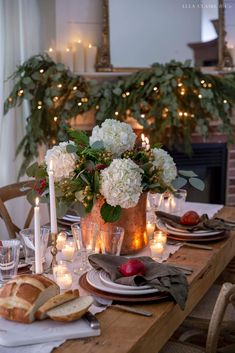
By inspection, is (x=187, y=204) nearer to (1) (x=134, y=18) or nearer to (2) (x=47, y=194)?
(2) (x=47, y=194)

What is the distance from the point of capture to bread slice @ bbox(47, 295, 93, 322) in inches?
47.0

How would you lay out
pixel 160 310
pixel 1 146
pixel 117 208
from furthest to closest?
pixel 1 146 < pixel 117 208 < pixel 160 310

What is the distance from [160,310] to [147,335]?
11 centimetres

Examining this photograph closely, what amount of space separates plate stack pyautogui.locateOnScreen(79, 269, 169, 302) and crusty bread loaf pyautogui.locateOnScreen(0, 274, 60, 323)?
141mm

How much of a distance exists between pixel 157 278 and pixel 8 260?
436 millimetres

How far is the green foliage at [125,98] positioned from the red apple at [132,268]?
2033mm

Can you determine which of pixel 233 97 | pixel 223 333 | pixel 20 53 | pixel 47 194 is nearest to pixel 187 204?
pixel 223 333

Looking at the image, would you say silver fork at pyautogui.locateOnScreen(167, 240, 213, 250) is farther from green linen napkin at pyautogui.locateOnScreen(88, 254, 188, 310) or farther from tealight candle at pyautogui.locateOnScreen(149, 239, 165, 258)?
green linen napkin at pyautogui.locateOnScreen(88, 254, 188, 310)

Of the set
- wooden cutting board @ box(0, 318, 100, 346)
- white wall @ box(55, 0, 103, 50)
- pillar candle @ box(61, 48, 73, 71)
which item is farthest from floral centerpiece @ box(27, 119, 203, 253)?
white wall @ box(55, 0, 103, 50)

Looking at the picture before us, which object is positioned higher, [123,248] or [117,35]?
[117,35]

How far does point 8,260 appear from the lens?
1.47 metres

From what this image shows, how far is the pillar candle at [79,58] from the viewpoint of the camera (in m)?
3.58

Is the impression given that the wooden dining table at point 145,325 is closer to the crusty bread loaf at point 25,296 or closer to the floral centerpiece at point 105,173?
the crusty bread loaf at point 25,296

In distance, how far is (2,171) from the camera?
135 inches
